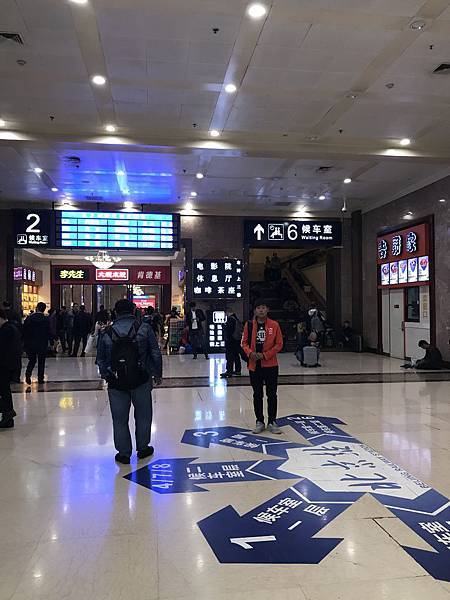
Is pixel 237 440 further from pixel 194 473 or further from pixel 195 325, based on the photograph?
pixel 195 325

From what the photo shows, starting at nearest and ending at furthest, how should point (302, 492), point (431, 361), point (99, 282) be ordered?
point (302, 492)
point (431, 361)
point (99, 282)

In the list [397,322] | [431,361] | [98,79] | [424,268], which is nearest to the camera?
[98,79]

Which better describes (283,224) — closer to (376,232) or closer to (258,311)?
(376,232)

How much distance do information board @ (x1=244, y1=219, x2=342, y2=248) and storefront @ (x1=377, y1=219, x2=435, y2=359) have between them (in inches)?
72.4

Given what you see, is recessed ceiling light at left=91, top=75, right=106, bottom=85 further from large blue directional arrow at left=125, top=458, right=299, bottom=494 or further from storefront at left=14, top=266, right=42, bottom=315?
storefront at left=14, top=266, right=42, bottom=315

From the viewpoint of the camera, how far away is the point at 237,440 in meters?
4.72

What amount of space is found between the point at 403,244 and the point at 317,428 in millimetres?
8418

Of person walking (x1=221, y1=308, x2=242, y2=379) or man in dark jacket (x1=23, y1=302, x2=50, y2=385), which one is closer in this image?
man in dark jacket (x1=23, y1=302, x2=50, y2=385)

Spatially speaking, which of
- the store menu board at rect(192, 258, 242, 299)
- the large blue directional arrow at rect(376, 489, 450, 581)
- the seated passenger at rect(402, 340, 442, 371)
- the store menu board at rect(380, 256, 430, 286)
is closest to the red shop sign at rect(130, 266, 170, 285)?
the store menu board at rect(192, 258, 242, 299)

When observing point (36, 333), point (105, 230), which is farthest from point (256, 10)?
point (105, 230)

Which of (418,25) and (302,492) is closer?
(302,492)

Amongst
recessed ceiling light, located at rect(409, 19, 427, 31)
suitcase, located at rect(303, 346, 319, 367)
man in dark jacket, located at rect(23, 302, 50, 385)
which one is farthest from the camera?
suitcase, located at rect(303, 346, 319, 367)

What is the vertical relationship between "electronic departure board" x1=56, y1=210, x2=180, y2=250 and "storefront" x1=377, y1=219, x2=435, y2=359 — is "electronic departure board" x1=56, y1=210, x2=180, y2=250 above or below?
above

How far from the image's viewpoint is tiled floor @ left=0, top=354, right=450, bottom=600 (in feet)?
7.43
